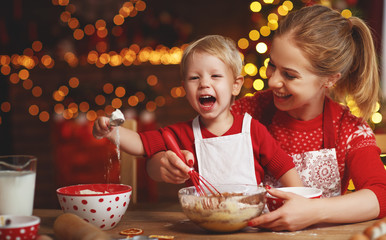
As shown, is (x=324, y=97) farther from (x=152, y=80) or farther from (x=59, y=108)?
(x=59, y=108)

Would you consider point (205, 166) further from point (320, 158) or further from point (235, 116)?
point (320, 158)

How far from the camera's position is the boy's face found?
133cm

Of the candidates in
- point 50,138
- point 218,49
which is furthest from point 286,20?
point 50,138

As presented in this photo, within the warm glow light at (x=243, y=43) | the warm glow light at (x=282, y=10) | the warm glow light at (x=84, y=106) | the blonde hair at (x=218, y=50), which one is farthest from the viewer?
the warm glow light at (x=243, y=43)

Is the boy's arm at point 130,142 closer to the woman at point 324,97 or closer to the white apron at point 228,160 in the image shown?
the woman at point 324,97

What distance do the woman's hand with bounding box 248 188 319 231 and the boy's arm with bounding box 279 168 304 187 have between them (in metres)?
0.27

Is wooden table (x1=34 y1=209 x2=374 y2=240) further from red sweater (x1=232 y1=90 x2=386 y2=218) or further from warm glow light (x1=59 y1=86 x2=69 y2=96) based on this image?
warm glow light (x1=59 y1=86 x2=69 y2=96)

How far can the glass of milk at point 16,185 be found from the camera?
3.15ft

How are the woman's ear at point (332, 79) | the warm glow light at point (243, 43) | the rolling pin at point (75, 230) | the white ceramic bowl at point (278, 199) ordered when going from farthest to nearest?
the warm glow light at point (243, 43) < the woman's ear at point (332, 79) < the white ceramic bowl at point (278, 199) < the rolling pin at point (75, 230)

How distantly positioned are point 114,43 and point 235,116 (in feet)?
10.8

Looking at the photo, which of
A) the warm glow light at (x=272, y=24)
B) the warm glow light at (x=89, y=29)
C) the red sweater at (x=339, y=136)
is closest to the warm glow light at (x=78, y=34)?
the warm glow light at (x=89, y=29)

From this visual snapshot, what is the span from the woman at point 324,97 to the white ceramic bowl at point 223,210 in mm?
338

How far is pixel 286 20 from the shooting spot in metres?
1.50

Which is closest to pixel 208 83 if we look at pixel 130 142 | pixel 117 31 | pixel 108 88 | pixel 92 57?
pixel 130 142
